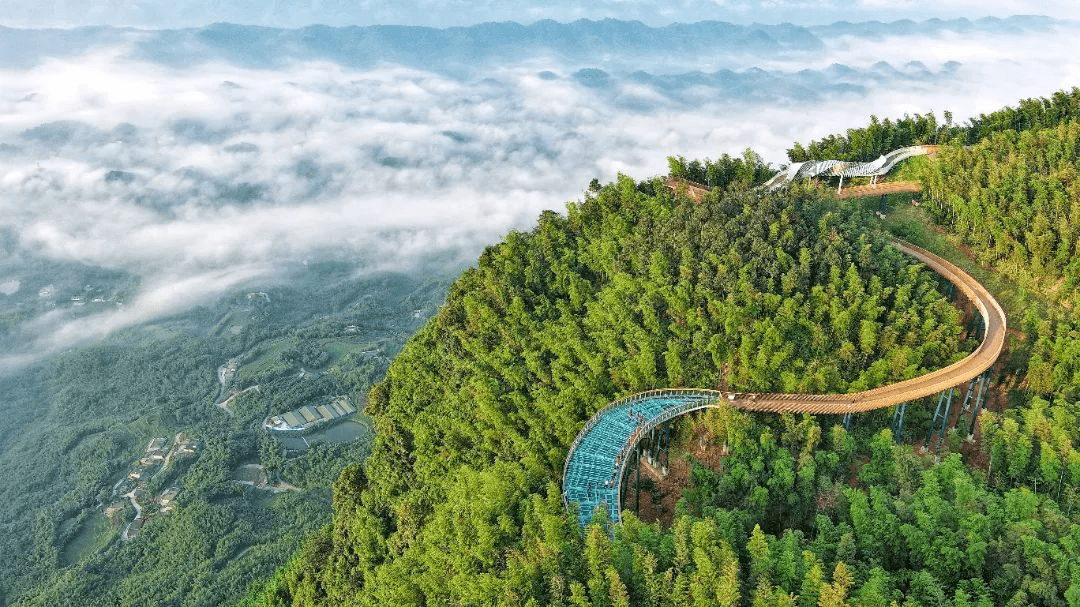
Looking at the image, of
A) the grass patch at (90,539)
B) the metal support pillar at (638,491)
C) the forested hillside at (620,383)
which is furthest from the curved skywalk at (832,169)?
the grass patch at (90,539)

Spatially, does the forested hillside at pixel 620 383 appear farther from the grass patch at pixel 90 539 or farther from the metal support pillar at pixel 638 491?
the grass patch at pixel 90 539

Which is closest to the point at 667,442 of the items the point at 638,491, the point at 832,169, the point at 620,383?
the point at 638,491

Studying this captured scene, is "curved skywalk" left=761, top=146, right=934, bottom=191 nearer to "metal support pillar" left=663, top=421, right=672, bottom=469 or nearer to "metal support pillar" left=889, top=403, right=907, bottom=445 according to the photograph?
"metal support pillar" left=889, top=403, right=907, bottom=445

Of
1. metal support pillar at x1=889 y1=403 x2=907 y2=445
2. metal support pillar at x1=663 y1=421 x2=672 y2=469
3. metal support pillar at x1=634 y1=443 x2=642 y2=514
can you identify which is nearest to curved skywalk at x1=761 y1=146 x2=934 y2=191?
metal support pillar at x1=889 y1=403 x2=907 y2=445

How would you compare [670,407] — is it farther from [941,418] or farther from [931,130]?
[931,130]

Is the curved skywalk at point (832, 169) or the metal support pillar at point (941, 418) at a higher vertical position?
the curved skywalk at point (832, 169)

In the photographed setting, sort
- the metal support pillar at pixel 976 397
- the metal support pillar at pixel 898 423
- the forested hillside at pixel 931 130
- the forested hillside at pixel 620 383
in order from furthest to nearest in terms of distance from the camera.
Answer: the forested hillside at pixel 931 130 < the metal support pillar at pixel 976 397 < the metal support pillar at pixel 898 423 < the forested hillside at pixel 620 383
